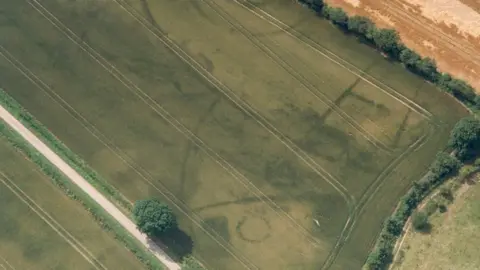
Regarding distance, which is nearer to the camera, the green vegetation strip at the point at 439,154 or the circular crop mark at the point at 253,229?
the green vegetation strip at the point at 439,154

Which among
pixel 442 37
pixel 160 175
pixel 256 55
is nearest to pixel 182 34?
pixel 256 55

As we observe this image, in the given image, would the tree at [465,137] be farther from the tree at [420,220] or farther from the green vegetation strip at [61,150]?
the green vegetation strip at [61,150]

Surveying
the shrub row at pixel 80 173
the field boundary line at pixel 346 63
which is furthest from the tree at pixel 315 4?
the shrub row at pixel 80 173

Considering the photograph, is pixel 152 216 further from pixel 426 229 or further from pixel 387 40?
pixel 387 40

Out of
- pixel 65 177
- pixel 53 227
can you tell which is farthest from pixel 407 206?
pixel 53 227

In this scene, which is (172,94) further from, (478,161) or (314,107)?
(478,161)

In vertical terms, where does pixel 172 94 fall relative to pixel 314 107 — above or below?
below
